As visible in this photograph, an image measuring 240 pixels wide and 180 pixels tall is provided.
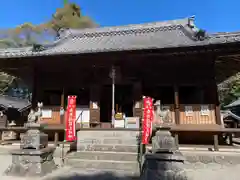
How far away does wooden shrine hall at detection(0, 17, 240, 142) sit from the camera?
31.0ft

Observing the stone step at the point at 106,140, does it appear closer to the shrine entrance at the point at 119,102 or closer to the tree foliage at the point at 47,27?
the shrine entrance at the point at 119,102

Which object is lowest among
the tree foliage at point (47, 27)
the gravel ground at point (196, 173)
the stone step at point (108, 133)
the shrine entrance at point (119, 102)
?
the gravel ground at point (196, 173)

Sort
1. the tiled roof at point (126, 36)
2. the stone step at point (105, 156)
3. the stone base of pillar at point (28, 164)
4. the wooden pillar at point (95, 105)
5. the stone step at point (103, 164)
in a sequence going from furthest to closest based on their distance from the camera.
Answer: the tiled roof at point (126, 36), the wooden pillar at point (95, 105), the stone step at point (105, 156), the stone step at point (103, 164), the stone base of pillar at point (28, 164)

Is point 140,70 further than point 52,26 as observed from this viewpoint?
No

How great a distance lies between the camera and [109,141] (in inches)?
332

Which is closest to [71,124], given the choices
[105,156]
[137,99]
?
[105,156]

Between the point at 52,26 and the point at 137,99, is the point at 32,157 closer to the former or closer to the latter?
the point at 137,99

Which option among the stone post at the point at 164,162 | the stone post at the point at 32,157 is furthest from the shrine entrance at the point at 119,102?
the stone post at the point at 164,162

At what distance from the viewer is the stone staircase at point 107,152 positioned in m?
7.02

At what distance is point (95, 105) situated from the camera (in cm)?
1114

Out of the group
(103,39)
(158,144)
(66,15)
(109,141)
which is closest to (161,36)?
(103,39)

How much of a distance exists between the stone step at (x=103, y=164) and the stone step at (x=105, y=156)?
8.2 inches

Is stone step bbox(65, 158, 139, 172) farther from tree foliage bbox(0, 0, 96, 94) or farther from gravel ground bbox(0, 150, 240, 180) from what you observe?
tree foliage bbox(0, 0, 96, 94)

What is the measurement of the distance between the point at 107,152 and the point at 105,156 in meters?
0.28
